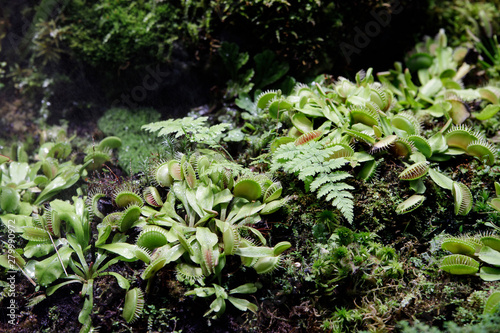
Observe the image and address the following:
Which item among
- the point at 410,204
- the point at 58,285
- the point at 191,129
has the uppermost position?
the point at 191,129

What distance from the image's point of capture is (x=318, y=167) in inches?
101

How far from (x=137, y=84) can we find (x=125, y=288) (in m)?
2.56

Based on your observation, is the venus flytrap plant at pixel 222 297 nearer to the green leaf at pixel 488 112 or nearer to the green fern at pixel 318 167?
the green fern at pixel 318 167

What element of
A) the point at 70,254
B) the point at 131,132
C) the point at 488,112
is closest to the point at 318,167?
the point at 70,254

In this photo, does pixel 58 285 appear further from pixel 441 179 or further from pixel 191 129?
pixel 441 179

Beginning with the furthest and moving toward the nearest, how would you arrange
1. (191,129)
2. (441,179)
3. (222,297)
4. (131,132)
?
(131,132) < (191,129) < (441,179) < (222,297)

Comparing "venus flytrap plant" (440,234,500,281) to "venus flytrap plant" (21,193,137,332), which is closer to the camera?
"venus flytrap plant" (440,234,500,281)

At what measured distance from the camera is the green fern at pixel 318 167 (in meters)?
2.45

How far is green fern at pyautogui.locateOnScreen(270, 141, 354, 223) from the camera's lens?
2.45 m

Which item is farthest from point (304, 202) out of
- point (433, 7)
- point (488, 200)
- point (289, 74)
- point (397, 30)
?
point (433, 7)

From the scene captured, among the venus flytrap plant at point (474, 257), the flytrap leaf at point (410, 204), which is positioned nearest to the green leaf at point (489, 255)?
the venus flytrap plant at point (474, 257)

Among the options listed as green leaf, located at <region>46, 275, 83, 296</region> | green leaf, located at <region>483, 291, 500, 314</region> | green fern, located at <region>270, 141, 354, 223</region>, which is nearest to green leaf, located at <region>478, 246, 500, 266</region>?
green leaf, located at <region>483, 291, 500, 314</region>

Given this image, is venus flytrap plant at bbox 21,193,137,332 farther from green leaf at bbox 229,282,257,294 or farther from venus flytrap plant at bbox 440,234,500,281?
venus flytrap plant at bbox 440,234,500,281

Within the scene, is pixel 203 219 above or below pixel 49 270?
above
